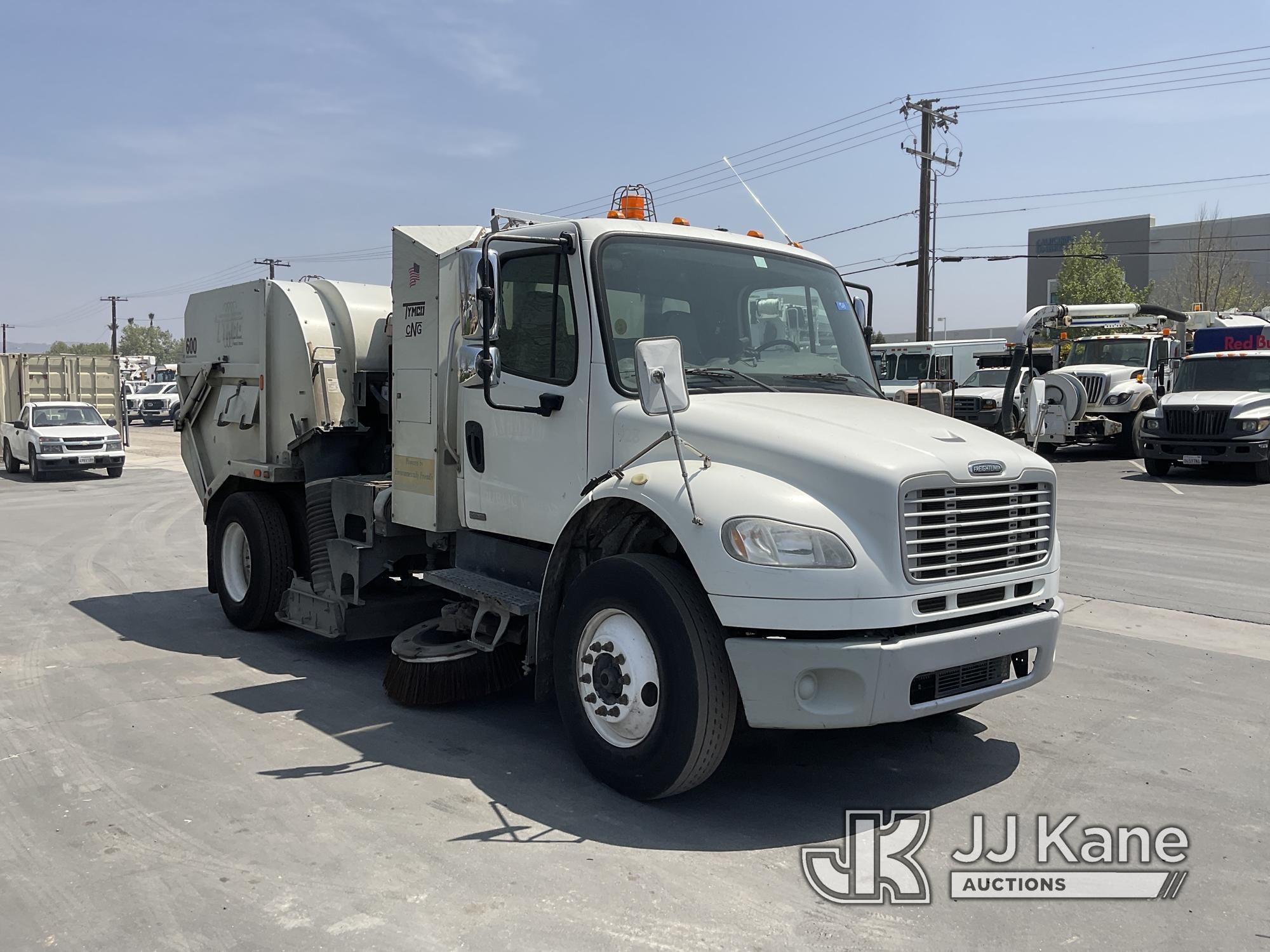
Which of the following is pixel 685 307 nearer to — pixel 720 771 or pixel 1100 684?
pixel 720 771

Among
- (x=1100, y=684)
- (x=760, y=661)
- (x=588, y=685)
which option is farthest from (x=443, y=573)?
(x=1100, y=684)

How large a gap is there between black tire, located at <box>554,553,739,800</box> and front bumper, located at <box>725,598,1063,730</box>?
12cm

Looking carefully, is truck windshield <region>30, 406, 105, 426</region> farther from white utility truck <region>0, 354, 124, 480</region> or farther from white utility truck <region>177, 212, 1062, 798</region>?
white utility truck <region>177, 212, 1062, 798</region>

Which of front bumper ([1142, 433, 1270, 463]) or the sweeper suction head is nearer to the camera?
the sweeper suction head

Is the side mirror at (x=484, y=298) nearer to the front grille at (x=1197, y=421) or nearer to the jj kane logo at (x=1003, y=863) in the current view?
the jj kane logo at (x=1003, y=863)

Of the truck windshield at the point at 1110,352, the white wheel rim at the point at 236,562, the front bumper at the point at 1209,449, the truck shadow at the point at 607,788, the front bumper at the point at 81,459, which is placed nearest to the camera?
the truck shadow at the point at 607,788

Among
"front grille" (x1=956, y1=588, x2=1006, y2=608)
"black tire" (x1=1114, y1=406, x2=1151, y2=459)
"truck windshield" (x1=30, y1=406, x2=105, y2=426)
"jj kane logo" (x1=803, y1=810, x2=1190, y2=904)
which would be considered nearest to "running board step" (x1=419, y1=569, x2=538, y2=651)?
"jj kane logo" (x1=803, y1=810, x2=1190, y2=904)

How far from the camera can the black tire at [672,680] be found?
4.14m

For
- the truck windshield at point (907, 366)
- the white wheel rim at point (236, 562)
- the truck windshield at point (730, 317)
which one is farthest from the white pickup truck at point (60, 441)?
the truck windshield at point (730, 317)

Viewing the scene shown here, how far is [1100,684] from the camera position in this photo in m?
6.31

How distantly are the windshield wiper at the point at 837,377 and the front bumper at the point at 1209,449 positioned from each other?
576 inches

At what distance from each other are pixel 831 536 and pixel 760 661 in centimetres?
56

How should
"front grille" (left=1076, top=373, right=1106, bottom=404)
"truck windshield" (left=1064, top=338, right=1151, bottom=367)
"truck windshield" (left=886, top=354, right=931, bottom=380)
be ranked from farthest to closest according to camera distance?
1. "truck windshield" (left=886, top=354, right=931, bottom=380)
2. "truck windshield" (left=1064, top=338, right=1151, bottom=367)
3. "front grille" (left=1076, top=373, right=1106, bottom=404)

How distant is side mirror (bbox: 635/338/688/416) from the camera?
4262mm
